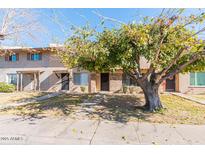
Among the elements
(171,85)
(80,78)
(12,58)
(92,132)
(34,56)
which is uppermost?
(34,56)

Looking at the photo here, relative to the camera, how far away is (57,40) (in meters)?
10.5

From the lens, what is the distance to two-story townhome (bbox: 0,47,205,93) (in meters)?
18.4

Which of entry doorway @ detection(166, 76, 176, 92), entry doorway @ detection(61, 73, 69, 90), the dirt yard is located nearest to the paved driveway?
the dirt yard

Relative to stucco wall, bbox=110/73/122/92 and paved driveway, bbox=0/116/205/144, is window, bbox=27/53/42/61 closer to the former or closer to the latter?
stucco wall, bbox=110/73/122/92

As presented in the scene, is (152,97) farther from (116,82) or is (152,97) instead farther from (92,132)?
(116,82)

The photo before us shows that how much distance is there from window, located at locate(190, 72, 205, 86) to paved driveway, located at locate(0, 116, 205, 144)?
12711 millimetres

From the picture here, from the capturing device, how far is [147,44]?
7.59 metres

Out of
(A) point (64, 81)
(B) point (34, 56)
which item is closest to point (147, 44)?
(A) point (64, 81)

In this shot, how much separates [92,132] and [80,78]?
48.3ft

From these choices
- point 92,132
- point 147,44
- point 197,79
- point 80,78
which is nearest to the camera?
point 92,132

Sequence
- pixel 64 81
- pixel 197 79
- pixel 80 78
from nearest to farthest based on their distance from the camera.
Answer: pixel 197 79 → pixel 80 78 → pixel 64 81
